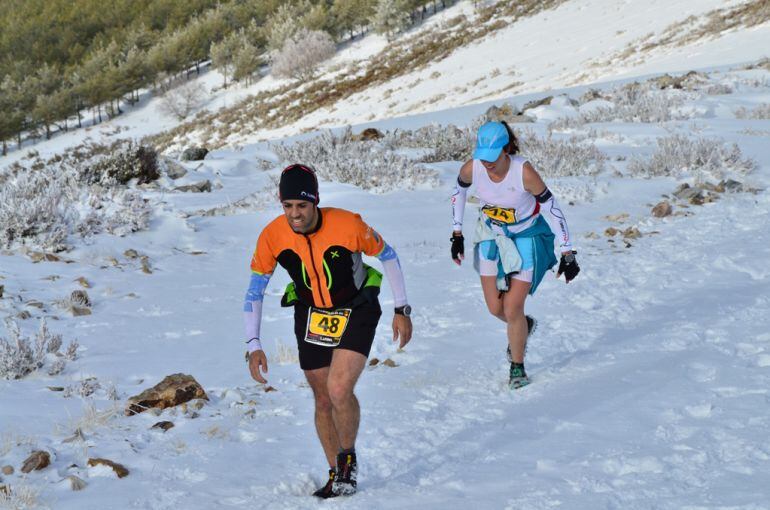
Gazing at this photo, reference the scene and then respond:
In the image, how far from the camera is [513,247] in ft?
17.2

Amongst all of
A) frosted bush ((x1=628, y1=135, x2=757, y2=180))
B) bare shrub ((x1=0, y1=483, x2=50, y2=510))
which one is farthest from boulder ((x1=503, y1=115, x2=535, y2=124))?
bare shrub ((x1=0, y1=483, x2=50, y2=510))

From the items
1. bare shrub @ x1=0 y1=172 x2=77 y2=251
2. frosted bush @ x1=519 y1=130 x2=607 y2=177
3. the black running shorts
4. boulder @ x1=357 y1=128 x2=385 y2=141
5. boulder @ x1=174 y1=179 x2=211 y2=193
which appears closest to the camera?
the black running shorts

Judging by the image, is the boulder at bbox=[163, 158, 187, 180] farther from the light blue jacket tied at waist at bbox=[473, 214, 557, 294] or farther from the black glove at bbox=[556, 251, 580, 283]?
the black glove at bbox=[556, 251, 580, 283]

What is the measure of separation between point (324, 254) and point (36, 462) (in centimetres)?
181

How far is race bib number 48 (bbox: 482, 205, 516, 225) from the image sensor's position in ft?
17.1

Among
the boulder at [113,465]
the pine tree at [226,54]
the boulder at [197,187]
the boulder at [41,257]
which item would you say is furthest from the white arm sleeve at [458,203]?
the pine tree at [226,54]

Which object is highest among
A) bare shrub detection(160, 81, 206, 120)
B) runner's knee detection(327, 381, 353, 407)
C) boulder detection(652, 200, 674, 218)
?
bare shrub detection(160, 81, 206, 120)

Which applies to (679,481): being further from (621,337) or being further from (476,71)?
(476,71)

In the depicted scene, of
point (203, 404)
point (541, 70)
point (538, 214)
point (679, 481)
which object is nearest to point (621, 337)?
point (538, 214)

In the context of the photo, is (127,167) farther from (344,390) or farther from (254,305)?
(344,390)

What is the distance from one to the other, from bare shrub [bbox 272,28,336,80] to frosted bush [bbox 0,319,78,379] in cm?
5424

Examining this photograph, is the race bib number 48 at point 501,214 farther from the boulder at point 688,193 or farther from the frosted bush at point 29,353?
the boulder at point 688,193

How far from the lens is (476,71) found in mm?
36344

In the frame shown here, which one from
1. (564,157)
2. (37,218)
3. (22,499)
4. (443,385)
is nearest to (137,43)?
(564,157)
